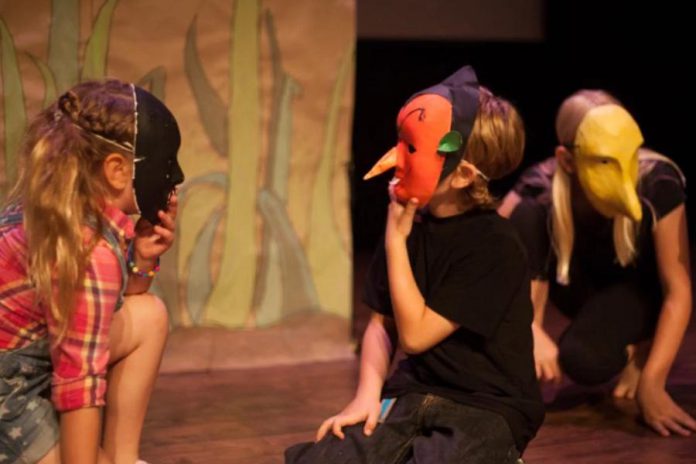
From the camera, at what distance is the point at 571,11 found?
5.28 m

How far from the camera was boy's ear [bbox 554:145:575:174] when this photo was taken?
271 centimetres

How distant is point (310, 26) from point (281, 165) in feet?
1.43

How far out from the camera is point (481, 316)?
2078 millimetres

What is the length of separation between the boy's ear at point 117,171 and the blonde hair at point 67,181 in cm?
1

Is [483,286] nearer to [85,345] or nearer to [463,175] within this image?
[463,175]

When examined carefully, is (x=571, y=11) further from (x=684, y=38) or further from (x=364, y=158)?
(x=364, y=158)

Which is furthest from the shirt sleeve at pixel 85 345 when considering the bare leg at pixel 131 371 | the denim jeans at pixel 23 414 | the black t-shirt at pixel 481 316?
the black t-shirt at pixel 481 316

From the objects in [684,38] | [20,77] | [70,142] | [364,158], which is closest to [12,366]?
[70,142]

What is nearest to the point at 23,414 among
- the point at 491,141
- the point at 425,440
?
the point at 425,440

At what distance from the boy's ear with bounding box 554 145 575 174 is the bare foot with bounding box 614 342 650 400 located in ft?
1.89

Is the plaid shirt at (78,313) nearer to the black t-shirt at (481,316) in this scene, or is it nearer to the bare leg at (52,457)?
the bare leg at (52,457)

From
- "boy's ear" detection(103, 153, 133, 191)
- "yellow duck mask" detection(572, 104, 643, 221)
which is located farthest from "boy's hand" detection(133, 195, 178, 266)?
"yellow duck mask" detection(572, 104, 643, 221)

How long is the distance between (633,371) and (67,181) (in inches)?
70.5

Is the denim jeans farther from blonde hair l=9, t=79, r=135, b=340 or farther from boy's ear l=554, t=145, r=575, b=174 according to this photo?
boy's ear l=554, t=145, r=575, b=174
